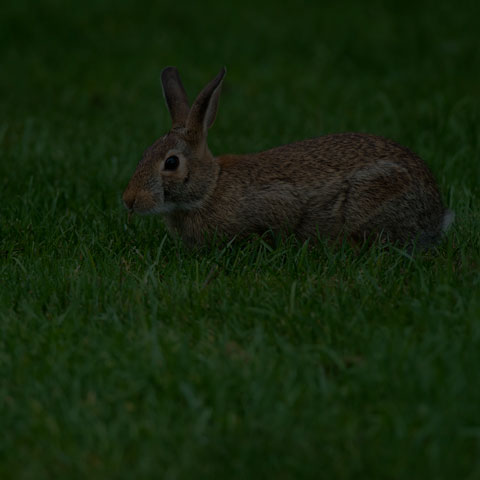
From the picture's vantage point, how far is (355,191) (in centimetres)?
496

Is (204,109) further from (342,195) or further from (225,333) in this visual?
(225,333)

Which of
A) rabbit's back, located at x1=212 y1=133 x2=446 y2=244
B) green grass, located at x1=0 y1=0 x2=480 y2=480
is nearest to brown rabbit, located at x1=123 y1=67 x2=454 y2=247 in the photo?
rabbit's back, located at x1=212 y1=133 x2=446 y2=244

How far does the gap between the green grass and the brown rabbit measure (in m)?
0.16

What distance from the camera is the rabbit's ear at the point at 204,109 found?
4965 mm

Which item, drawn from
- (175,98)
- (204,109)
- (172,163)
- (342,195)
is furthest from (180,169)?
(342,195)

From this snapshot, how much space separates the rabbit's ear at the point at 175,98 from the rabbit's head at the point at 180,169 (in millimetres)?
96

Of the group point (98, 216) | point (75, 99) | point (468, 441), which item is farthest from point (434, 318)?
point (75, 99)

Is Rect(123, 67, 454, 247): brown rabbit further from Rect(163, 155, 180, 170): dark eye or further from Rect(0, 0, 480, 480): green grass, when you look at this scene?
Rect(0, 0, 480, 480): green grass

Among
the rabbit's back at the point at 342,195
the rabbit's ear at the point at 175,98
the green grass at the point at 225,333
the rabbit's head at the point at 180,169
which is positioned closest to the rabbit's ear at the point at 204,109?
the rabbit's head at the point at 180,169

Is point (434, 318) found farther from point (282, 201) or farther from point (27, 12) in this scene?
point (27, 12)

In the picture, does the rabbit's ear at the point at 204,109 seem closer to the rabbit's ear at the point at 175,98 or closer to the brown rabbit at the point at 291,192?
the brown rabbit at the point at 291,192

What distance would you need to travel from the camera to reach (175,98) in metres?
5.43

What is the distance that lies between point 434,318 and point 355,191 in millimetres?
1410

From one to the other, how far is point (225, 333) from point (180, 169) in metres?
1.60
